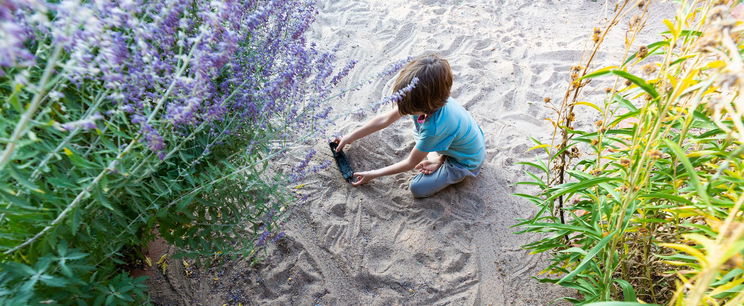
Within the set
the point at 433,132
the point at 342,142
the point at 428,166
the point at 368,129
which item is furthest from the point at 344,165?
the point at 433,132

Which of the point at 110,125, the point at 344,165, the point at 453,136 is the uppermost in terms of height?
the point at 110,125

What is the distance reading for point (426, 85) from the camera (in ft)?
8.90

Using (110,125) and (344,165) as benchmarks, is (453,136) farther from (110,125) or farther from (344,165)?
(110,125)

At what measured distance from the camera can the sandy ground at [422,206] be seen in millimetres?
2703

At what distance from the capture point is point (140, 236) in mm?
2162

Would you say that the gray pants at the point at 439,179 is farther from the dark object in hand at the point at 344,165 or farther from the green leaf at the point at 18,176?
the green leaf at the point at 18,176

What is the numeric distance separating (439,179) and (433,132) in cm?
44

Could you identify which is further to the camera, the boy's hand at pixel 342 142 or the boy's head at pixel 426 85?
the boy's hand at pixel 342 142

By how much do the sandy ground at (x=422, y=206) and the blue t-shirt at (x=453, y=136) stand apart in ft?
0.99

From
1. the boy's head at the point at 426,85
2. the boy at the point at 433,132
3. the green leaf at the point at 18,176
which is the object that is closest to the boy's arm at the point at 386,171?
the boy at the point at 433,132

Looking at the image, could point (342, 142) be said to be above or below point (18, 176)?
below

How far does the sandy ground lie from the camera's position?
2.70m

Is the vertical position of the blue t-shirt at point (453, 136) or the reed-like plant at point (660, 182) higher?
the reed-like plant at point (660, 182)

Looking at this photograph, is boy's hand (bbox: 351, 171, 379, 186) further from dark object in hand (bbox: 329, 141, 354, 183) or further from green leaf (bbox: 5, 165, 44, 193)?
green leaf (bbox: 5, 165, 44, 193)
